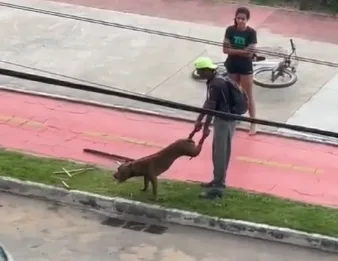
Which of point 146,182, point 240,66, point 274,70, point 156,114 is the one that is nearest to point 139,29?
point 274,70

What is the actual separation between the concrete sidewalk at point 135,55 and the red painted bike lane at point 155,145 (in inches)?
23.3

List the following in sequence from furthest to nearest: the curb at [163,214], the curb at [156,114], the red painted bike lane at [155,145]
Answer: the curb at [156,114] < the red painted bike lane at [155,145] < the curb at [163,214]

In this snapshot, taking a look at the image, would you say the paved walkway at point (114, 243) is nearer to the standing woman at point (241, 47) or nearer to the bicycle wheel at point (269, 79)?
the standing woman at point (241, 47)

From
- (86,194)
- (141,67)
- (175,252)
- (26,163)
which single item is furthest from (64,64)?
(175,252)

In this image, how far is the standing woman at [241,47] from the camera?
11.9m

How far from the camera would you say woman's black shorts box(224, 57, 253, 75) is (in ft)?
39.6

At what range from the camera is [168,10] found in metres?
18.7

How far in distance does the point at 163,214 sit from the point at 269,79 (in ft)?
15.4

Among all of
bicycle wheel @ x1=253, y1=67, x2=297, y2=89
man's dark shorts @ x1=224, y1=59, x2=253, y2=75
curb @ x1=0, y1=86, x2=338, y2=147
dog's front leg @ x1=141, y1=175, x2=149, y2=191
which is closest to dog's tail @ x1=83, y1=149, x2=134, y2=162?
dog's front leg @ x1=141, y1=175, x2=149, y2=191

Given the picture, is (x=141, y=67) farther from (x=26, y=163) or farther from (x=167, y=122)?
(x=26, y=163)

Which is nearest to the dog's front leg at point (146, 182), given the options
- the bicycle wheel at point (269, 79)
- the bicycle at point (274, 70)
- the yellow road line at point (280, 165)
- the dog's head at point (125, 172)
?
the dog's head at point (125, 172)

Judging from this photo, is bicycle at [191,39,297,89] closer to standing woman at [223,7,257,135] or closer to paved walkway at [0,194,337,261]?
standing woman at [223,7,257,135]

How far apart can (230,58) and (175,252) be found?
3161mm

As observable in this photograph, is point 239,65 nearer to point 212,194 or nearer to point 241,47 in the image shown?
point 241,47
